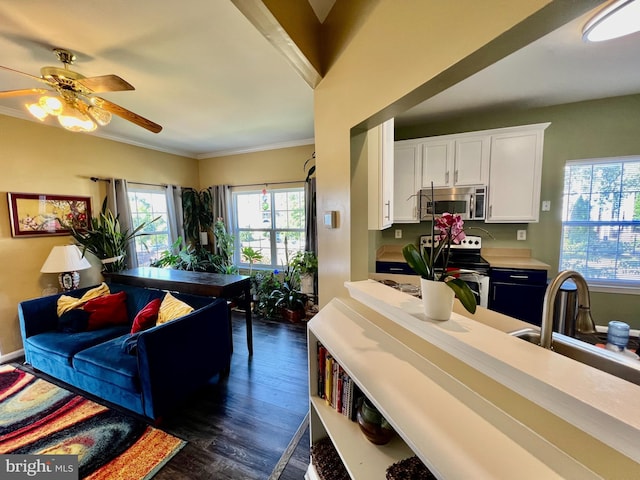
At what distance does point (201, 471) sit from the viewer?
155 cm

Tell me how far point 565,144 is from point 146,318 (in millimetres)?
4553

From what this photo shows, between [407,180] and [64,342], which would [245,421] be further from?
[407,180]

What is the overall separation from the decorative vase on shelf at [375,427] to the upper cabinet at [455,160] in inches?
109

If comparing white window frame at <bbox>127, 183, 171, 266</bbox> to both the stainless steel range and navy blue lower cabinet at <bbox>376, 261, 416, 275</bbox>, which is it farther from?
the stainless steel range

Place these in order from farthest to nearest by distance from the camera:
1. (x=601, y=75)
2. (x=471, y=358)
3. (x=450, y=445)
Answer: (x=601, y=75) < (x=471, y=358) < (x=450, y=445)

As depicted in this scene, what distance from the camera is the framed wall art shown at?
8.93 feet

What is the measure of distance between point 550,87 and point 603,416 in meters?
3.10

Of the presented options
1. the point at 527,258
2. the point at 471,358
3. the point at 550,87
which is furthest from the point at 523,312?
the point at 471,358

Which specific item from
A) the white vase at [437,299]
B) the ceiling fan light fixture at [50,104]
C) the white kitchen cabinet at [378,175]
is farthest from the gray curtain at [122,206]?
the white vase at [437,299]

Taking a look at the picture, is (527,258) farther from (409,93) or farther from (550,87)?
(409,93)

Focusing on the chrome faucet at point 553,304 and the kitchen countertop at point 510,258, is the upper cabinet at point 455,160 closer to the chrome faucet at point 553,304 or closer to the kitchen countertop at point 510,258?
→ the kitchen countertop at point 510,258

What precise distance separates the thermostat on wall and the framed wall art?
3.34m

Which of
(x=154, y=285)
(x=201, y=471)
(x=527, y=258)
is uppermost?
(x=527, y=258)

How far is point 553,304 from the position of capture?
0.77 m
